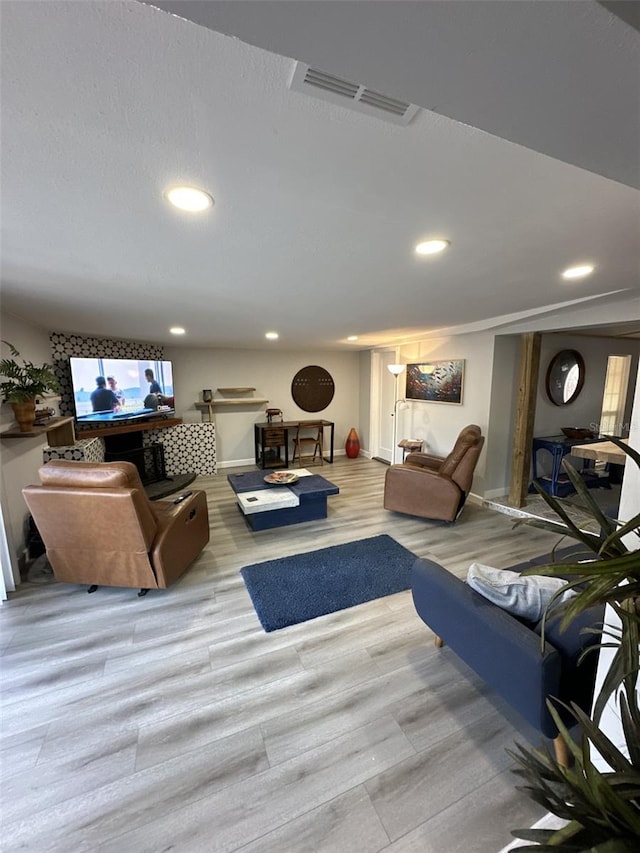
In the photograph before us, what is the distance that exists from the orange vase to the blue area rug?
3.44 meters

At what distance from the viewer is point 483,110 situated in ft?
2.10

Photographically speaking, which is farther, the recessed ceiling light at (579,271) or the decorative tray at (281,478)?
the decorative tray at (281,478)

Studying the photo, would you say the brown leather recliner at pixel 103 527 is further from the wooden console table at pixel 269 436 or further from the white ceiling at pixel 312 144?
the wooden console table at pixel 269 436

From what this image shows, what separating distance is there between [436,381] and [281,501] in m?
2.85

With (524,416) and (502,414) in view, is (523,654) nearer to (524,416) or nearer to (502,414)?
(524,416)

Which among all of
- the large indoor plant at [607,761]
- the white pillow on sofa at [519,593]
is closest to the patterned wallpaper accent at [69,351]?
the white pillow on sofa at [519,593]

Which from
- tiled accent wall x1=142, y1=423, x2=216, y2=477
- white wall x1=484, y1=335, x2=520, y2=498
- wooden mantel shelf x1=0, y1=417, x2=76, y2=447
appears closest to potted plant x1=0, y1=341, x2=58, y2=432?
wooden mantel shelf x1=0, y1=417, x2=76, y2=447

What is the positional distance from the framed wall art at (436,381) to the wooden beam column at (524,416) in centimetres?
71

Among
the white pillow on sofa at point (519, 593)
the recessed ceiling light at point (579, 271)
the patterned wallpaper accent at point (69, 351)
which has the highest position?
the recessed ceiling light at point (579, 271)

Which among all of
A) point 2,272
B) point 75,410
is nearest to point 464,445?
point 2,272

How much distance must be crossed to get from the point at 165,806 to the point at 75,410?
12.8 ft

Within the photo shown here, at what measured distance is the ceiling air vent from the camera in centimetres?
69

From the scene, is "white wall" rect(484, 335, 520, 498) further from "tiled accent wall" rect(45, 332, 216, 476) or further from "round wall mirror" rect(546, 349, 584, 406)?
"tiled accent wall" rect(45, 332, 216, 476)

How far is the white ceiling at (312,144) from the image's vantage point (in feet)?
1.65
